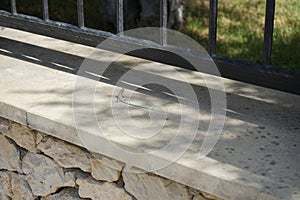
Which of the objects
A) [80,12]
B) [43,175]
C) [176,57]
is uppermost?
[80,12]

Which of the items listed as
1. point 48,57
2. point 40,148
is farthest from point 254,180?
point 48,57

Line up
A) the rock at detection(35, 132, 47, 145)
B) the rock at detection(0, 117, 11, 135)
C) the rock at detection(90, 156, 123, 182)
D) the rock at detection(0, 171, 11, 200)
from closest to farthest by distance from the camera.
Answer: the rock at detection(90, 156, 123, 182) < the rock at detection(35, 132, 47, 145) < the rock at detection(0, 117, 11, 135) < the rock at detection(0, 171, 11, 200)

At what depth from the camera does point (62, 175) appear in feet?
8.60

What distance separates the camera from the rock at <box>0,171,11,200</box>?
291cm

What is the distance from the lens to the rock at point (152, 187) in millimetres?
2211

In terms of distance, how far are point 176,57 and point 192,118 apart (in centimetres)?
26

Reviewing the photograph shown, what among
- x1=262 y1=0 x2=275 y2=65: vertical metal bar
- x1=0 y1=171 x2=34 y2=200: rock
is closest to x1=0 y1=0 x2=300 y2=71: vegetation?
x1=262 y1=0 x2=275 y2=65: vertical metal bar

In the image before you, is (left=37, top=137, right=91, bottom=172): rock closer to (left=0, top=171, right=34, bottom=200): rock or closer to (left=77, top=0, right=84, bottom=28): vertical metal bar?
(left=0, top=171, right=34, bottom=200): rock

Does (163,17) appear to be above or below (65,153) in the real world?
above

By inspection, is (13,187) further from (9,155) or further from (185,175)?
(185,175)

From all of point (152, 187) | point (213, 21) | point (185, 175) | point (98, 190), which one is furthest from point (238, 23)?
point (185, 175)

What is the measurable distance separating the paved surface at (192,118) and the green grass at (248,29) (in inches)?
72.6

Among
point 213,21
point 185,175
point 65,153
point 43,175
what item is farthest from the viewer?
point 43,175

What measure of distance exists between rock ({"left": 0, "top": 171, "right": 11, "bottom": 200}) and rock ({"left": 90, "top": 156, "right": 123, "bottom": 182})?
60cm
